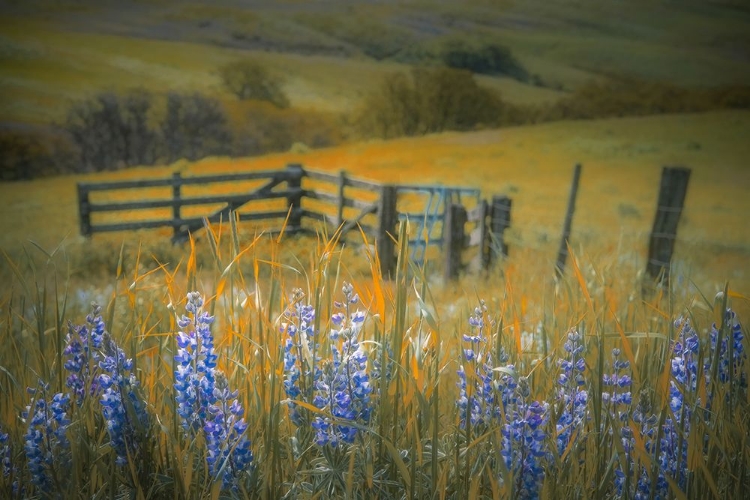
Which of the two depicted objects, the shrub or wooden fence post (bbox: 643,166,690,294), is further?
the shrub

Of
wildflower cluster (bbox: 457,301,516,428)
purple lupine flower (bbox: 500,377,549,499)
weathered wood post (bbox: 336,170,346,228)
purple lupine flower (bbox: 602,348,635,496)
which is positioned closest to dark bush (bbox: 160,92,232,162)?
weathered wood post (bbox: 336,170,346,228)

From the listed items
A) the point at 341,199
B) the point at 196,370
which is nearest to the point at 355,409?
the point at 196,370

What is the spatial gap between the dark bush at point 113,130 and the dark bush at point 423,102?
1.74 meters

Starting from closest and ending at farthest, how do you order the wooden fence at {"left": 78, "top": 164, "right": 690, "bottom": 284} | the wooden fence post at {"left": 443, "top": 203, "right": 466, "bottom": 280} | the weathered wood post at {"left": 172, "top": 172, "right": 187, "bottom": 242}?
the wooden fence at {"left": 78, "top": 164, "right": 690, "bottom": 284}, the wooden fence post at {"left": 443, "top": 203, "right": 466, "bottom": 280}, the weathered wood post at {"left": 172, "top": 172, "right": 187, "bottom": 242}

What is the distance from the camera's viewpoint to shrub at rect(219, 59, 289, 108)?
5574 millimetres

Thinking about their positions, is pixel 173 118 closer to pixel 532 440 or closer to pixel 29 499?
pixel 29 499

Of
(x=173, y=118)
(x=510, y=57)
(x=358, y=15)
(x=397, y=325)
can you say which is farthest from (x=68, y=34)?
(x=397, y=325)

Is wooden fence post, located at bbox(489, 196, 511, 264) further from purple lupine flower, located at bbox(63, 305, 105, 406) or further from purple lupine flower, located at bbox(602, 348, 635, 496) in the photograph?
purple lupine flower, located at bbox(63, 305, 105, 406)

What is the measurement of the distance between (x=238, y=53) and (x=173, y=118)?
752 mm

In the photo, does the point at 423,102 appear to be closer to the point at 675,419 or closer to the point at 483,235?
the point at 483,235

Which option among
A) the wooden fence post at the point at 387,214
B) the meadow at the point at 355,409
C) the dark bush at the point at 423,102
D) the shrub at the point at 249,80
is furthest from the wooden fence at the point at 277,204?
the meadow at the point at 355,409

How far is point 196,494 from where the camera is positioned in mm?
1286

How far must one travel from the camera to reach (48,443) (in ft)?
4.15

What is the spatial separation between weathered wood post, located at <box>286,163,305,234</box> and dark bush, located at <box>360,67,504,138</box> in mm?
1093
